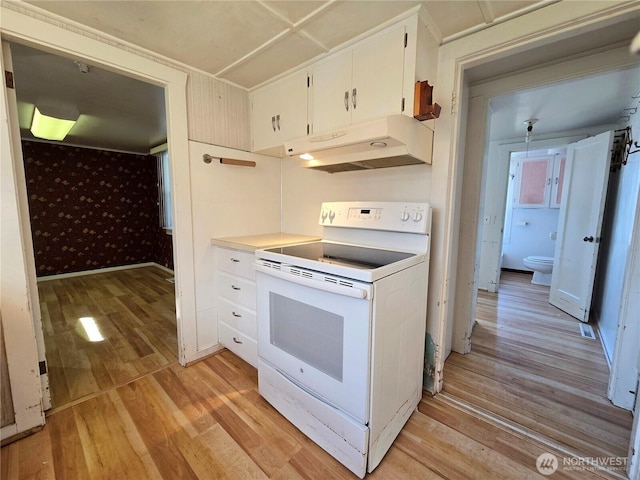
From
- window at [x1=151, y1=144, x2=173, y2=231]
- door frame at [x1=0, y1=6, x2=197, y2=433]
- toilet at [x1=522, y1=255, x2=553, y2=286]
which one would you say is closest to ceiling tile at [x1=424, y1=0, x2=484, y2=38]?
door frame at [x1=0, y1=6, x2=197, y2=433]

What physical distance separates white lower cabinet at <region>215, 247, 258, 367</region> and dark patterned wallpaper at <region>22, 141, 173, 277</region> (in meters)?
3.13

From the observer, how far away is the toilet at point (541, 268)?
4.05 meters

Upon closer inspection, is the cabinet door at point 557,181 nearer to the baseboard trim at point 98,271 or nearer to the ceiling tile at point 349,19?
the ceiling tile at point 349,19

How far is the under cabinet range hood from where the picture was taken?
1.33 meters

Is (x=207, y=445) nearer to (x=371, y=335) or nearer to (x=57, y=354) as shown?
(x=371, y=335)

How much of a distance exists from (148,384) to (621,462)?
264cm

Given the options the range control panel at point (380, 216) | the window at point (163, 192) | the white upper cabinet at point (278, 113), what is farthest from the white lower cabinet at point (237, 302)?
the window at point (163, 192)

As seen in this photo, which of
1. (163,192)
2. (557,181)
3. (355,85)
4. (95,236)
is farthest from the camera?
(163,192)

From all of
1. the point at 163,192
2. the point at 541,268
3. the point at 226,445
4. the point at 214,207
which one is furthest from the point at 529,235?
the point at 163,192

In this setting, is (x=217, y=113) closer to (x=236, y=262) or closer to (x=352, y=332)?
(x=236, y=262)

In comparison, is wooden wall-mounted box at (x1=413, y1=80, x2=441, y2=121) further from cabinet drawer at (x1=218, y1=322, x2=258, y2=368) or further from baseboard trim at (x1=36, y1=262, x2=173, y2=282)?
baseboard trim at (x1=36, y1=262, x2=173, y2=282)

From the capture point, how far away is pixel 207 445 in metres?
1.35

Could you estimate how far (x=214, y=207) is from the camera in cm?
213

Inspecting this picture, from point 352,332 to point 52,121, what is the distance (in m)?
3.81
